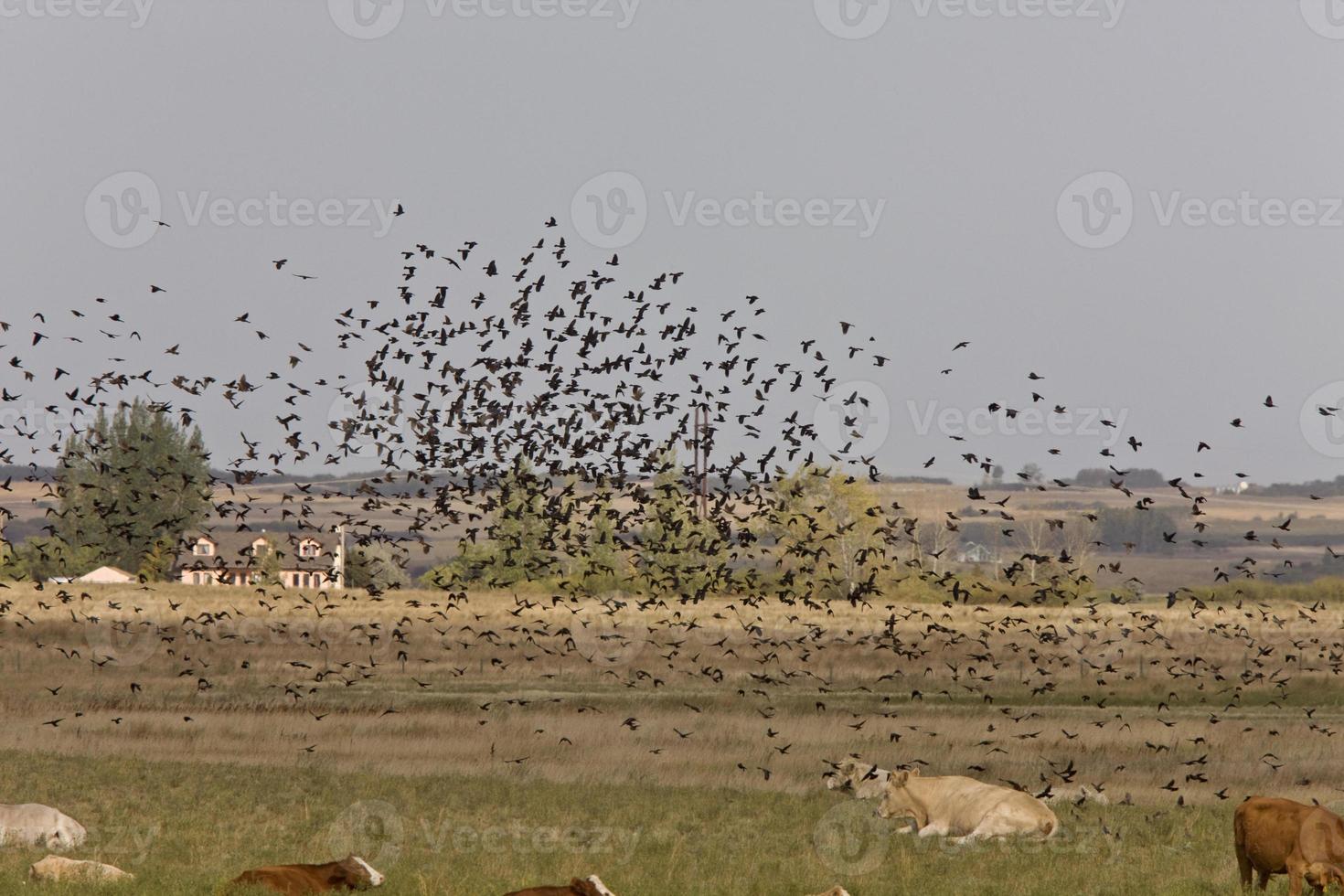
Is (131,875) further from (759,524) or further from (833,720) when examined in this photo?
(759,524)

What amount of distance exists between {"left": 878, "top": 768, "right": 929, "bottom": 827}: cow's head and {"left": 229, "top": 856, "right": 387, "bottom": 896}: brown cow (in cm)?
1088

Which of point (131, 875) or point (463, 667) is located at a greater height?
point (131, 875)

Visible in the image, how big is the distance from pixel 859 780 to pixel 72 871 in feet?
51.3

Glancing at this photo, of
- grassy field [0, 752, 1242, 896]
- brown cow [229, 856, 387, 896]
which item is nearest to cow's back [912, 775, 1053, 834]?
grassy field [0, 752, 1242, 896]

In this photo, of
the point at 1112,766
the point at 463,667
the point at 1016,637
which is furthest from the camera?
the point at 1016,637

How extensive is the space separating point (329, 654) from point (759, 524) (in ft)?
224

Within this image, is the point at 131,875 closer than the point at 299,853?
Yes

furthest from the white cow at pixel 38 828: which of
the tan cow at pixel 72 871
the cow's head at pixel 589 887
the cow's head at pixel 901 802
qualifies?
the cow's head at pixel 901 802

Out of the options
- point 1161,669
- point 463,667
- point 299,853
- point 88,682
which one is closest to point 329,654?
point 463,667

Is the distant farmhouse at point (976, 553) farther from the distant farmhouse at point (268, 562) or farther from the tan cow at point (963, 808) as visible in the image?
the tan cow at point (963, 808)

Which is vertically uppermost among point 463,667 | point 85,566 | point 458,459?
point 458,459

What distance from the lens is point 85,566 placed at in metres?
155

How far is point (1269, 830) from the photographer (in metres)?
18.0

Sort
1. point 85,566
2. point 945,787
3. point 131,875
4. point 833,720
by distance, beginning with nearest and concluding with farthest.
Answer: point 131,875 < point 945,787 < point 833,720 < point 85,566
